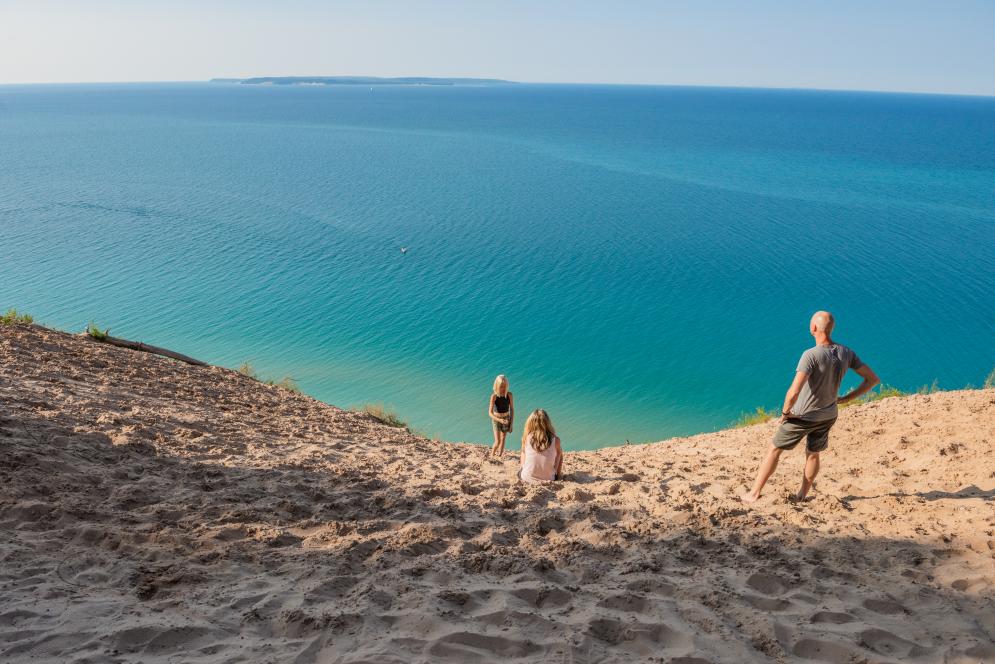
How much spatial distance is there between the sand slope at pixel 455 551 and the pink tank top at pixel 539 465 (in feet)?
0.97

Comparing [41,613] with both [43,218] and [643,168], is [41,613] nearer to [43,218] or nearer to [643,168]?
[43,218]

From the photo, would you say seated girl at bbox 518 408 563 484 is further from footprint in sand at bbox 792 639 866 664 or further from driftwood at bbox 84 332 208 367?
driftwood at bbox 84 332 208 367

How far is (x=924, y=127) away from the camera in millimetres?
123688

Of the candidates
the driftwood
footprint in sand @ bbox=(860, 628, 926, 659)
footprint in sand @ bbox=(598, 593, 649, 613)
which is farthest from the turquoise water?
footprint in sand @ bbox=(860, 628, 926, 659)

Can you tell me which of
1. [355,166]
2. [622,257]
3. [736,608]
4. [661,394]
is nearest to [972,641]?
[736,608]

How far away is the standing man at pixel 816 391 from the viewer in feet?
19.2

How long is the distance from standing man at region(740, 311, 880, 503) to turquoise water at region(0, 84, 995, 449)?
10.9 m

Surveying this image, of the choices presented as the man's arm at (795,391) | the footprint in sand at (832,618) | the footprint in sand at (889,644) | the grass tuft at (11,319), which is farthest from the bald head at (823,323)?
the grass tuft at (11,319)

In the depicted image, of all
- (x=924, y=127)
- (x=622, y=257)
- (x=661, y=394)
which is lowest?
(x=661, y=394)

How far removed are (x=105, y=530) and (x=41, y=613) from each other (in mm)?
1127

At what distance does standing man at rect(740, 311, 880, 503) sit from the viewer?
5855 mm

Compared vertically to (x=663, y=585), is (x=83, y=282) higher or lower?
higher

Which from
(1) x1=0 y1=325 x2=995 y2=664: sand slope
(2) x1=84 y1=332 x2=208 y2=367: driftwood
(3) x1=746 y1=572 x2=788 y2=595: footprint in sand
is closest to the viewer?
(1) x1=0 y1=325 x2=995 y2=664: sand slope

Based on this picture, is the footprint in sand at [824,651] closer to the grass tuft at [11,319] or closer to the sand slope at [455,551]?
the sand slope at [455,551]
